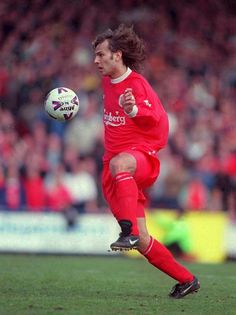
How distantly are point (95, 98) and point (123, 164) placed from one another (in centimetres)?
1054

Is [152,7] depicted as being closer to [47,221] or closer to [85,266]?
[47,221]

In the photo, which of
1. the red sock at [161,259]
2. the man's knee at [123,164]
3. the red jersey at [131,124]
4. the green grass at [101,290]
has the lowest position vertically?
the green grass at [101,290]

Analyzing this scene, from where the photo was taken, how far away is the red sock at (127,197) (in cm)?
862

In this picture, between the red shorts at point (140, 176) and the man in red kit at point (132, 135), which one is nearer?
the man in red kit at point (132, 135)

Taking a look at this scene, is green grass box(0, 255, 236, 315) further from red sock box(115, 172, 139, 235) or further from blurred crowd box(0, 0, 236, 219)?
blurred crowd box(0, 0, 236, 219)

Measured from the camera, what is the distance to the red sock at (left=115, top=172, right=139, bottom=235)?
28.3ft

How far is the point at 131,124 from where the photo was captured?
352 inches

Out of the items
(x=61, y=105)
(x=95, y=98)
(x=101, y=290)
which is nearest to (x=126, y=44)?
(x=61, y=105)

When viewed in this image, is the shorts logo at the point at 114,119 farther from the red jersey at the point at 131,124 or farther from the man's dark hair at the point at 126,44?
the man's dark hair at the point at 126,44

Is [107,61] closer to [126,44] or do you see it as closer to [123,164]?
[126,44]

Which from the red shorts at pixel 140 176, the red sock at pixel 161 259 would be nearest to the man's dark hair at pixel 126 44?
the red shorts at pixel 140 176

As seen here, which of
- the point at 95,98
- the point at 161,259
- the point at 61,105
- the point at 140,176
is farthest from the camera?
the point at 95,98

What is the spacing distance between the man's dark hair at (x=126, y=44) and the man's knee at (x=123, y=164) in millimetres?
874

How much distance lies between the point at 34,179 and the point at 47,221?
34.0 inches
